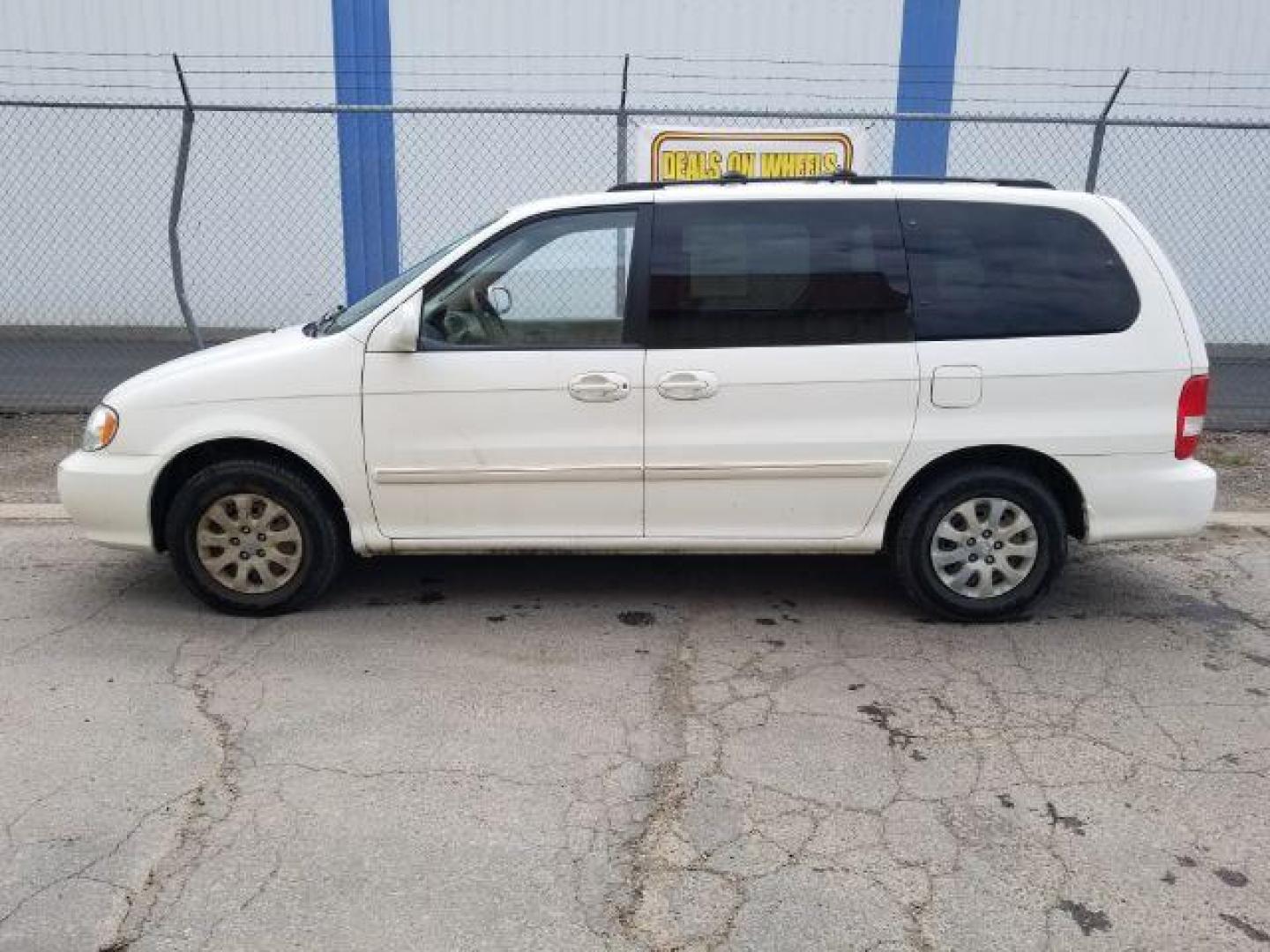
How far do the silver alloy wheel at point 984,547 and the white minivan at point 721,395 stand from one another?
0.04 feet

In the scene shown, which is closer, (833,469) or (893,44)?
(833,469)

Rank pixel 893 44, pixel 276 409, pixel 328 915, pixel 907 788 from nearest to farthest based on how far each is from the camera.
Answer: pixel 328 915
pixel 907 788
pixel 276 409
pixel 893 44

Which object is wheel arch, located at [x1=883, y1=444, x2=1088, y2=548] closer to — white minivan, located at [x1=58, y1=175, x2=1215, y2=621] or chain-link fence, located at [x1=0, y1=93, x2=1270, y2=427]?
white minivan, located at [x1=58, y1=175, x2=1215, y2=621]

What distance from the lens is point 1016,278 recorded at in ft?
14.6

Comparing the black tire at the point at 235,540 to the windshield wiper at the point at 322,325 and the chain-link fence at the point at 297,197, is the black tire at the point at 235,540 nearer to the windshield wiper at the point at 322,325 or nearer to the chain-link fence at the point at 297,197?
the windshield wiper at the point at 322,325

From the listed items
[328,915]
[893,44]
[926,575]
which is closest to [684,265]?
[926,575]

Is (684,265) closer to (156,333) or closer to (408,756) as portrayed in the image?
(408,756)

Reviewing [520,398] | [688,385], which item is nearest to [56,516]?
[520,398]

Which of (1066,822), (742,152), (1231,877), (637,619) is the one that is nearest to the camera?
(1231,877)

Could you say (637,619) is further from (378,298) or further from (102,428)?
(102,428)

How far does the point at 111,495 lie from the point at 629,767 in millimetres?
2538

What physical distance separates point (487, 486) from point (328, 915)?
2073 mm

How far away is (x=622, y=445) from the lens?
4.45 metres

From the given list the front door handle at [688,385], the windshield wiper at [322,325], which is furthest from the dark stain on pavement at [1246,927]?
the windshield wiper at [322,325]
